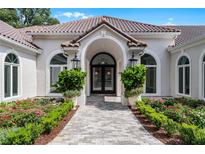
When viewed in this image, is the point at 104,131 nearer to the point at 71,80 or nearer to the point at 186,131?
the point at 186,131

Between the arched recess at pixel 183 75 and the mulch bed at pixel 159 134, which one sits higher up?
the arched recess at pixel 183 75

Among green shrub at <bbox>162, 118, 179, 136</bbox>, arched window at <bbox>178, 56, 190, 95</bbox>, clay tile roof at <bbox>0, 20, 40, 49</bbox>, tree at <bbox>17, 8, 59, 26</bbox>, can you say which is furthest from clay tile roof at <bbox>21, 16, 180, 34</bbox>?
tree at <bbox>17, 8, 59, 26</bbox>

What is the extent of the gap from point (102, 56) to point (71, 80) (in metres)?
7.94

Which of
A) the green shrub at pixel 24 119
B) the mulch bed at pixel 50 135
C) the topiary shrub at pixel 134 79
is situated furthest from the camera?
the topiary shrub at pixel 134 79

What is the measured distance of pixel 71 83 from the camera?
14.0 metres

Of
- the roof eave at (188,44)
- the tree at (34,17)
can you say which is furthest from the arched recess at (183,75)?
the tree at (34,17)

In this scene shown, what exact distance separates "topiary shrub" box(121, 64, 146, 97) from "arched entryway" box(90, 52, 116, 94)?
24.1ft

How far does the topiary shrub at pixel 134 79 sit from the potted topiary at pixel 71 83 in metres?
2.76

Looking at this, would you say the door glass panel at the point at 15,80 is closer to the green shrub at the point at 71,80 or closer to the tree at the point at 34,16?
the green shrub at the point at 71,80

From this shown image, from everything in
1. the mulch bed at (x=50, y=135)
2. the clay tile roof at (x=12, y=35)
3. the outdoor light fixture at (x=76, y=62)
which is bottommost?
the mulch bed at (x=50, y=135)

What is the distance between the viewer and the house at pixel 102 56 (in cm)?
1383

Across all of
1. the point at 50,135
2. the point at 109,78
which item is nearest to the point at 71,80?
the point at 50,135

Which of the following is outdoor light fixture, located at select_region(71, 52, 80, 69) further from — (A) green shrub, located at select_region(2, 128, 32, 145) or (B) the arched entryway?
(A) green shrub, located at select_region(2, 128, 32, 145)

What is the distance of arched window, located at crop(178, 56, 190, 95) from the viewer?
50.1 ft
